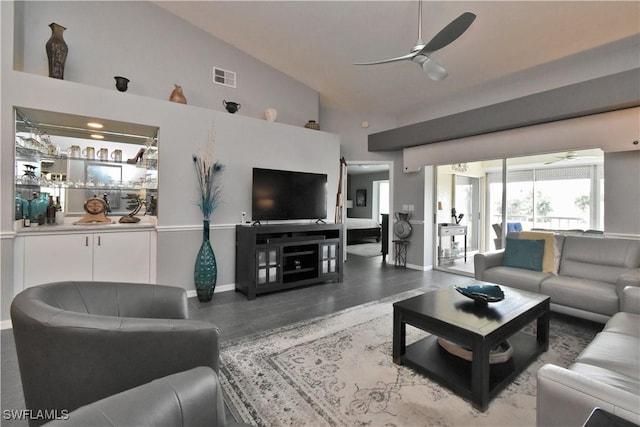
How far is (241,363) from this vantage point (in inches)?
86.6

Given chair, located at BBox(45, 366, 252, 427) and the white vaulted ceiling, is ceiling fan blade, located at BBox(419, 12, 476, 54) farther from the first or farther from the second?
chair, located at BBox(45, 366, 252, 427)

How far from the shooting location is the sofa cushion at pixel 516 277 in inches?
126

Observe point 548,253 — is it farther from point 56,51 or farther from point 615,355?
point 56,51

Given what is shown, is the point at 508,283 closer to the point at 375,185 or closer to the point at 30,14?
the point at 30,14

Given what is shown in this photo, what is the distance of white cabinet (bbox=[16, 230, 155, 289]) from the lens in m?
3.00

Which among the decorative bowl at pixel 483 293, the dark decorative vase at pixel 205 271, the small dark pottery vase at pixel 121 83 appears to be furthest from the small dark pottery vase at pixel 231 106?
the decorative bowl at pixel 483 293

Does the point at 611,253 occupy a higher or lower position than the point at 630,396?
higher

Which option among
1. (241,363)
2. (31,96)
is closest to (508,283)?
(241,363)

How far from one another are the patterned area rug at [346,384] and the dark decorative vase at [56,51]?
3.48m

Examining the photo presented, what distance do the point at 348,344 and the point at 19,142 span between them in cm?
407

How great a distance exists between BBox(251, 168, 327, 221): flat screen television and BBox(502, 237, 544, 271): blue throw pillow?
8.61 ft

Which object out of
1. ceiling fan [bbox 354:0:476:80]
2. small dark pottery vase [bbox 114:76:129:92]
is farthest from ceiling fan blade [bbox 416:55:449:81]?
small dark pottery vase [bbox 114:76:129:92]

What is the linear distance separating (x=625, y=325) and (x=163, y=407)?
2770 millimetres

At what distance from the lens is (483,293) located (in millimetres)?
2283
